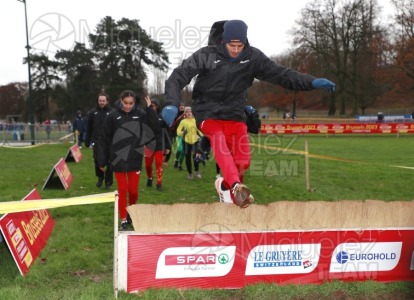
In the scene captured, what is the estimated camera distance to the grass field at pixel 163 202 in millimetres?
4082

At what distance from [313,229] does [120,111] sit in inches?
149

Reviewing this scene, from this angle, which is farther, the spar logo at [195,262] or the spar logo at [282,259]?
the spar logo at [282,259]

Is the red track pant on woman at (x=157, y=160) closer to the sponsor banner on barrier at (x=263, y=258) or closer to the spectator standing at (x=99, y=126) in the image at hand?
the spectator standing at (x=99, y=126)

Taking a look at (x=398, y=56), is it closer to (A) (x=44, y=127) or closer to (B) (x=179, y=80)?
(A) (x=44, y=127)

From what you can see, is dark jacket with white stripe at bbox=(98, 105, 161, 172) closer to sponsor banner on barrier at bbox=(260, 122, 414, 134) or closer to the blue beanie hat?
the blue beanie hat

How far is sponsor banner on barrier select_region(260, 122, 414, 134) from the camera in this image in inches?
1243

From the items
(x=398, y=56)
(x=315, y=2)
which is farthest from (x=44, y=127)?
(x=398, y=56)

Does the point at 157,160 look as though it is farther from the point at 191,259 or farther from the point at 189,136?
the point at 191,259

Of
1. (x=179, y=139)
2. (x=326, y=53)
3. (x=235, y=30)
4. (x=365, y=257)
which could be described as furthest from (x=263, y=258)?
(x=326, y=53)

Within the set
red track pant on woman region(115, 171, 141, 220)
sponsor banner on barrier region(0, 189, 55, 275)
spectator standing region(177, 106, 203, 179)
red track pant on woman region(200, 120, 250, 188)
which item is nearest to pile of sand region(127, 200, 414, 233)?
red track pant on woman region(200, 120, 250, 188)

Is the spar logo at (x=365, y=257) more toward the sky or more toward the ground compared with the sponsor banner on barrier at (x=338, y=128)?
more toward the ground

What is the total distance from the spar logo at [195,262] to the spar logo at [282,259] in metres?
0.23

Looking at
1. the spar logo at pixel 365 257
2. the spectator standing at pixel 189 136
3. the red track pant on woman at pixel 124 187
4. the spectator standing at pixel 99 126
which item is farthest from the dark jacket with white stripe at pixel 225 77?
the spectator standing at pixel 189 136

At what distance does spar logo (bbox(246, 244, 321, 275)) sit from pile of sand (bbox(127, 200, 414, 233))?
0.20m
